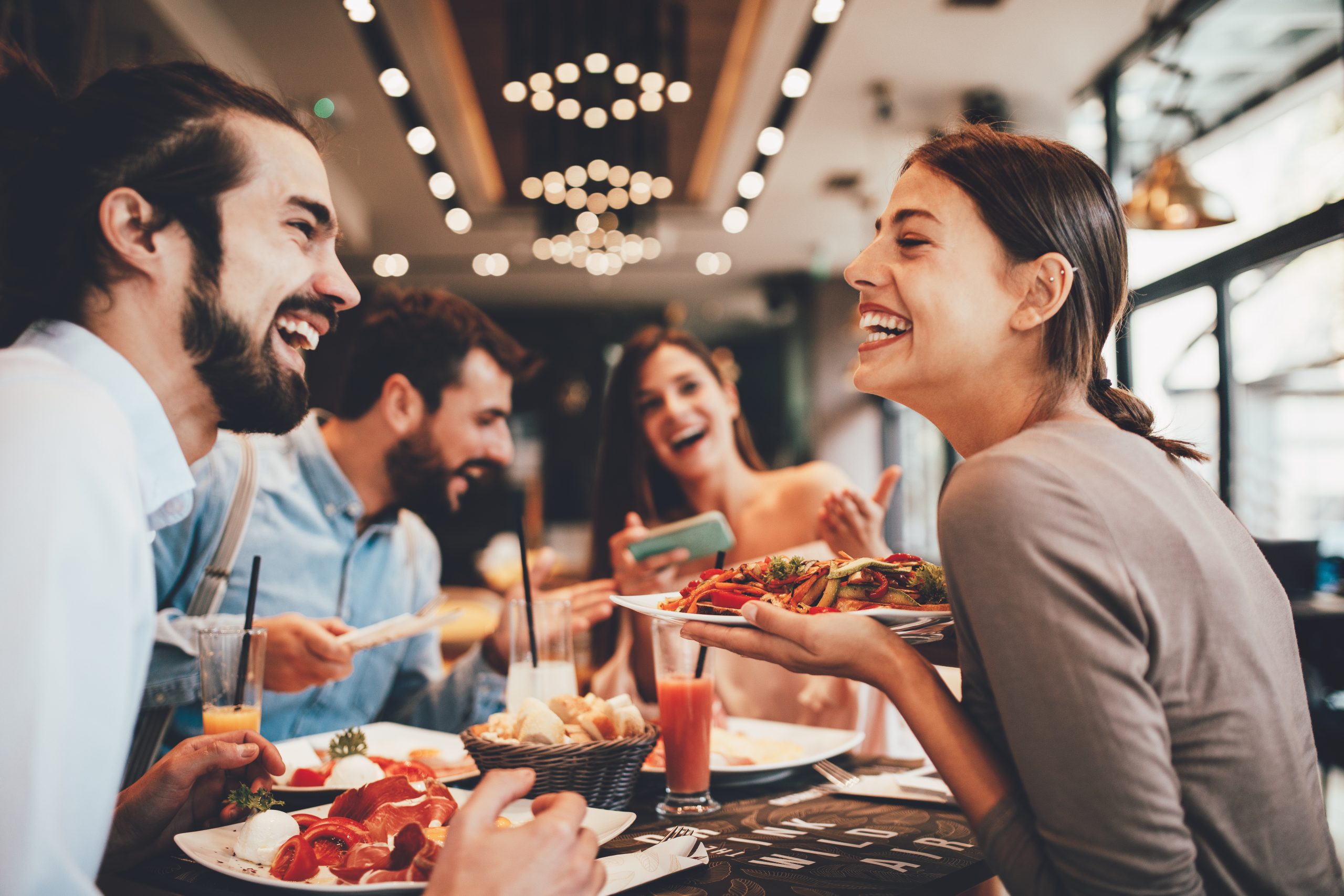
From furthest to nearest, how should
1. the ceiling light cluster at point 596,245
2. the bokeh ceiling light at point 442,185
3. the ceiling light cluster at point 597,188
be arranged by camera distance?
1. the ceiling light cluster at point 596,245
2. the bokeh ceiling light at point 442,185
3. the ceiling light cluster at point 597,188

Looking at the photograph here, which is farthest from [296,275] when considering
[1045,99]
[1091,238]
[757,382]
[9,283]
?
[757,382]

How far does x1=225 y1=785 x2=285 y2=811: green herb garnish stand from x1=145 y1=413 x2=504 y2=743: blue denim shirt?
776 mm

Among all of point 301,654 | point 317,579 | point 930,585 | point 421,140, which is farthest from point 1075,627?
point 421,140

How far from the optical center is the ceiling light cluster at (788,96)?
3693 mm

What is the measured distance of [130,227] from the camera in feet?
3.76

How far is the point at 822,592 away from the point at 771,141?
164 inches

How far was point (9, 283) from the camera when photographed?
117cm

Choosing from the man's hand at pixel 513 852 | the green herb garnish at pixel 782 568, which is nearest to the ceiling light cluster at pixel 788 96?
the green herb garnish at pixel 782 568

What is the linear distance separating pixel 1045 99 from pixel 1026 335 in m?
4.95

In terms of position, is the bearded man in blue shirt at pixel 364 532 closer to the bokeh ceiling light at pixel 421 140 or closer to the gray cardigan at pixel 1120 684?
the gray cardigan at pixel 1120 684

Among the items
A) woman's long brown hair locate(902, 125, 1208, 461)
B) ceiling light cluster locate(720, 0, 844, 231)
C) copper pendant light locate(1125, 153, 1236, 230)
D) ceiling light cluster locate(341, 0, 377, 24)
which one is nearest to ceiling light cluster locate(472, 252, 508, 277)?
ceiling light cluster locate(720, 0, 844, 231)

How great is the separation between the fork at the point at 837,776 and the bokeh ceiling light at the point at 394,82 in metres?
3.71

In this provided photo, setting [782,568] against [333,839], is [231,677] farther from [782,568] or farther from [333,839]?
[782,568]

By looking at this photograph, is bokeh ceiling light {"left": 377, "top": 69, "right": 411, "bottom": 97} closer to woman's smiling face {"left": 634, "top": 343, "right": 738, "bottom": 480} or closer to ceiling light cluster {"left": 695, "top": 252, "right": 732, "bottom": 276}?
woman's smiling face {"left": 634, "top": 343, "right": 738, "bottom": 480}
